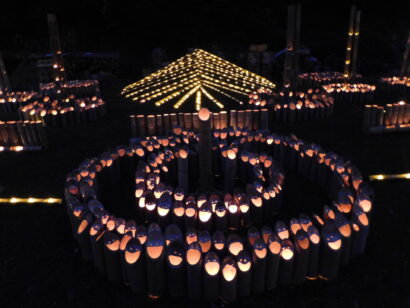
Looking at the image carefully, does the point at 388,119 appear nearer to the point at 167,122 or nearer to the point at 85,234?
the point at 167,122

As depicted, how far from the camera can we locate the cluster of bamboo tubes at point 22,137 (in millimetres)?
8328

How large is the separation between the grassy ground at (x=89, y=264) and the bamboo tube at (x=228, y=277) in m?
0.22

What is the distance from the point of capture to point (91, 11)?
27938mm

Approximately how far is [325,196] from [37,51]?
28253 mm

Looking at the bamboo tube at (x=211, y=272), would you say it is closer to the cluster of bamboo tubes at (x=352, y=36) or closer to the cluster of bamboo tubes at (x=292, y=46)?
the cluster of bamboo tubes at (x=292, y=46)

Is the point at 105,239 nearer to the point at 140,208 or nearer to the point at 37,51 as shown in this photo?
the point at 140,208

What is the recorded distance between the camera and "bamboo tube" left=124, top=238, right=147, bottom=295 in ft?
11.7

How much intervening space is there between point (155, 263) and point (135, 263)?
22cm

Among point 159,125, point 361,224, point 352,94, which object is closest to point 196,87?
point 159,125

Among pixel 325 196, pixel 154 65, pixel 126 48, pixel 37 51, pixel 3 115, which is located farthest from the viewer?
pixel 126 48

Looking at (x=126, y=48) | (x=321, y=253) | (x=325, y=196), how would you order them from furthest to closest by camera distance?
(x=126, y=48) → (x=325, y=196) → (x=321, y=253)

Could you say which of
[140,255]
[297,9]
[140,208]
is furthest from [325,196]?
[297,9]

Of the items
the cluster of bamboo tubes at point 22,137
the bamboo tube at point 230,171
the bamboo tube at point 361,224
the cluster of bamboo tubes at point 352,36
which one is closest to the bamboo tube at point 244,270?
the bamboo tube at point 361,224

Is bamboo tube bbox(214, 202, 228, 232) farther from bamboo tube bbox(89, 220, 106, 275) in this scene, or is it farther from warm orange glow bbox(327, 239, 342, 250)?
bamboo tube bbox(89, 220, 106, 275)
